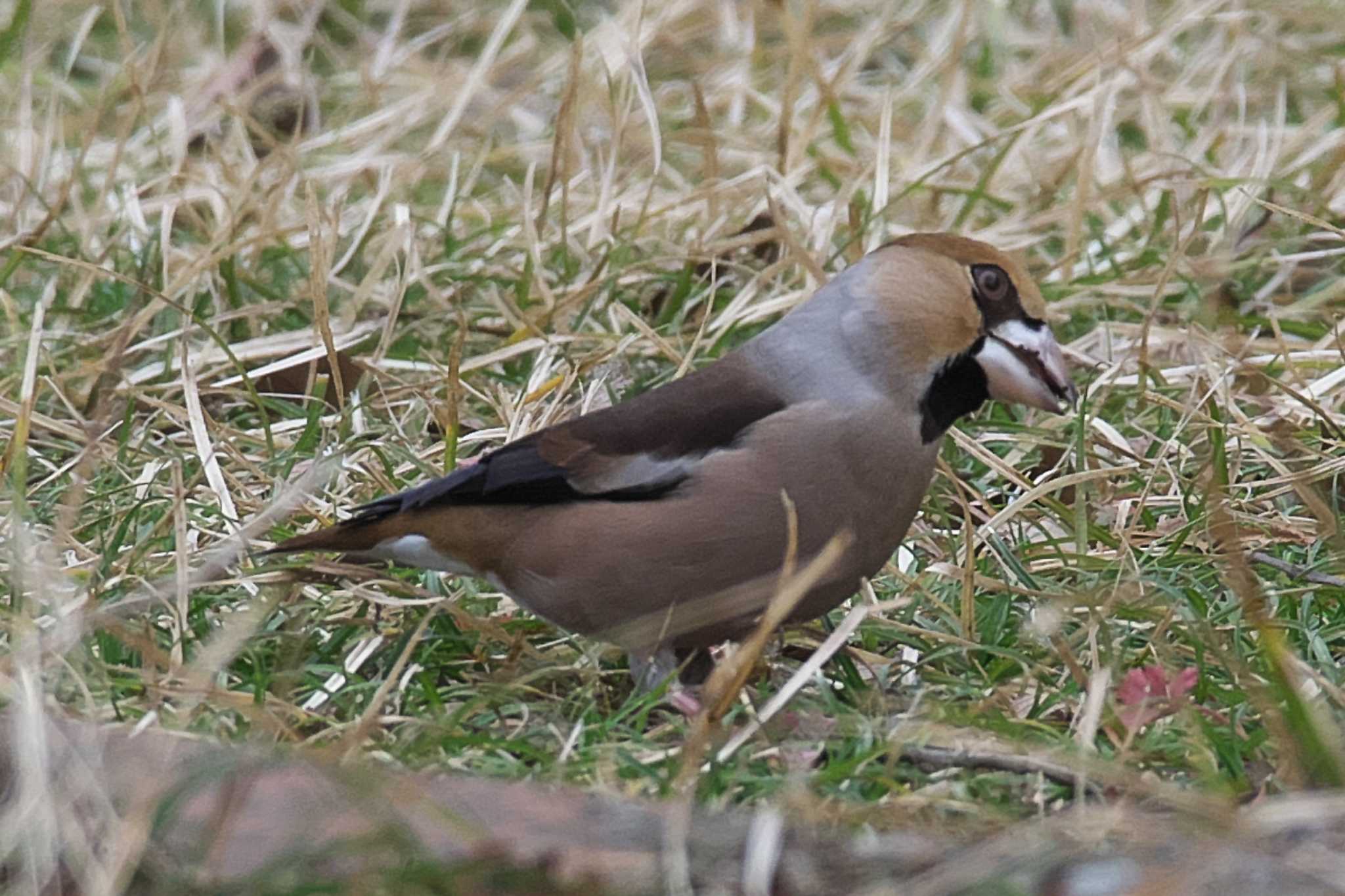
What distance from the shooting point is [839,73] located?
564 centimetres

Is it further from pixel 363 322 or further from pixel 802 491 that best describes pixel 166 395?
pixel 802 491

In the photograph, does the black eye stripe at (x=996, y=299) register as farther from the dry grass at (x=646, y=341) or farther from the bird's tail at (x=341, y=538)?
the bird's tail at (x=341, y=538)

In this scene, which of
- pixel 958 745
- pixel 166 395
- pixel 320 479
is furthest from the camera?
pixel 166 395

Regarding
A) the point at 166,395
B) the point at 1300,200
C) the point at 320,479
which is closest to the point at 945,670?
the point at 320,479

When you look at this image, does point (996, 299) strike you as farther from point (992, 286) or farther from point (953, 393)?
point (953, 393)

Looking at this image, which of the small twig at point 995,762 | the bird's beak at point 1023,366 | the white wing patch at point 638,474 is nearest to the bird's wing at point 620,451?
the white wing patch at point 638,474

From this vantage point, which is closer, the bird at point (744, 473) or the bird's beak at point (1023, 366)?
the bird at point (744, 473)

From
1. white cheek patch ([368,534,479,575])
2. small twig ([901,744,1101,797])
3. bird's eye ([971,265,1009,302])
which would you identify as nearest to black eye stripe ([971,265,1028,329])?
bird's eye ([971,265,1009,302])

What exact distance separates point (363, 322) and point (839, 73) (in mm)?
1815

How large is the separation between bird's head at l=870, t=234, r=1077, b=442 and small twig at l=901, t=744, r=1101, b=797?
0.62m

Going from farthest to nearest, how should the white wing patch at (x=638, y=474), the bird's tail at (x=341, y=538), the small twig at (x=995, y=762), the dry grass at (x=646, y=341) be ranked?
the bird's tail at (x=341, y=538), the white wing patch at (x=638, y=474), the dry grass at (x=646, y=341), the small twig at (x=995, y=762)

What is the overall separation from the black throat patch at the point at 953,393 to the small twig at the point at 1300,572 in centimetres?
64

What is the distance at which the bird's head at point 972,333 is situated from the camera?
9.99 ft

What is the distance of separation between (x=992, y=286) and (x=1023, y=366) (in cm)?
14
